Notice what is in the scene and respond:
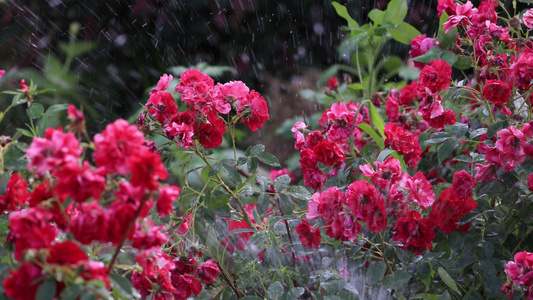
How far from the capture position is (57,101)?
2346 millimetres

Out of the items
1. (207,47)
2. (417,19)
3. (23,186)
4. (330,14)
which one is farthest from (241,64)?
(23,186)

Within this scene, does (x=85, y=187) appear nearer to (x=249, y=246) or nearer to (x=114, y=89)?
(x=249, y=246)

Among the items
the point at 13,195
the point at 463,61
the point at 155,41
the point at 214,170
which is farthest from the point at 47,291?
the point at 155,41

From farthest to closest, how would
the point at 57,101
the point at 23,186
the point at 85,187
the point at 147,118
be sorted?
1. the point at 57,101
2. the point at 147,118
3. the point at 23,186
4. the point at 85,187

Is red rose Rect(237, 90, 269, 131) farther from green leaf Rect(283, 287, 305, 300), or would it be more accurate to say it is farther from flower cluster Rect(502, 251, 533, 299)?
flower cluster Rect(502, 251, 533, 299)

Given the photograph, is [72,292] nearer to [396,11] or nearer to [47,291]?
[47,291]

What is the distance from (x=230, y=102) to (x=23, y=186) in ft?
1.33

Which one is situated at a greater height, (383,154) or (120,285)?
(120,285)

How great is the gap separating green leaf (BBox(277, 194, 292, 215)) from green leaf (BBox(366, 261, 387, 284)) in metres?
0.19

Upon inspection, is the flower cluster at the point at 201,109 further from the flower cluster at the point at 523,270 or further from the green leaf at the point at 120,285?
the flower cluster at the point at 523,270

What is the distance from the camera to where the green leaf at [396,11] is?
1.60m

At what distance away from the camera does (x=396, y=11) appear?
1610 millimetres

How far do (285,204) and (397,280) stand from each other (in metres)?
0.24

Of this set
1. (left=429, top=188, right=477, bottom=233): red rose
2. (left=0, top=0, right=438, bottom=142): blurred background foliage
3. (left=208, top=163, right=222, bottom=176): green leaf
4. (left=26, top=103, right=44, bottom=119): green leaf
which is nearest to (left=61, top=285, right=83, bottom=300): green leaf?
(left=26, top=103, right=44, bottom=119): green leaf
